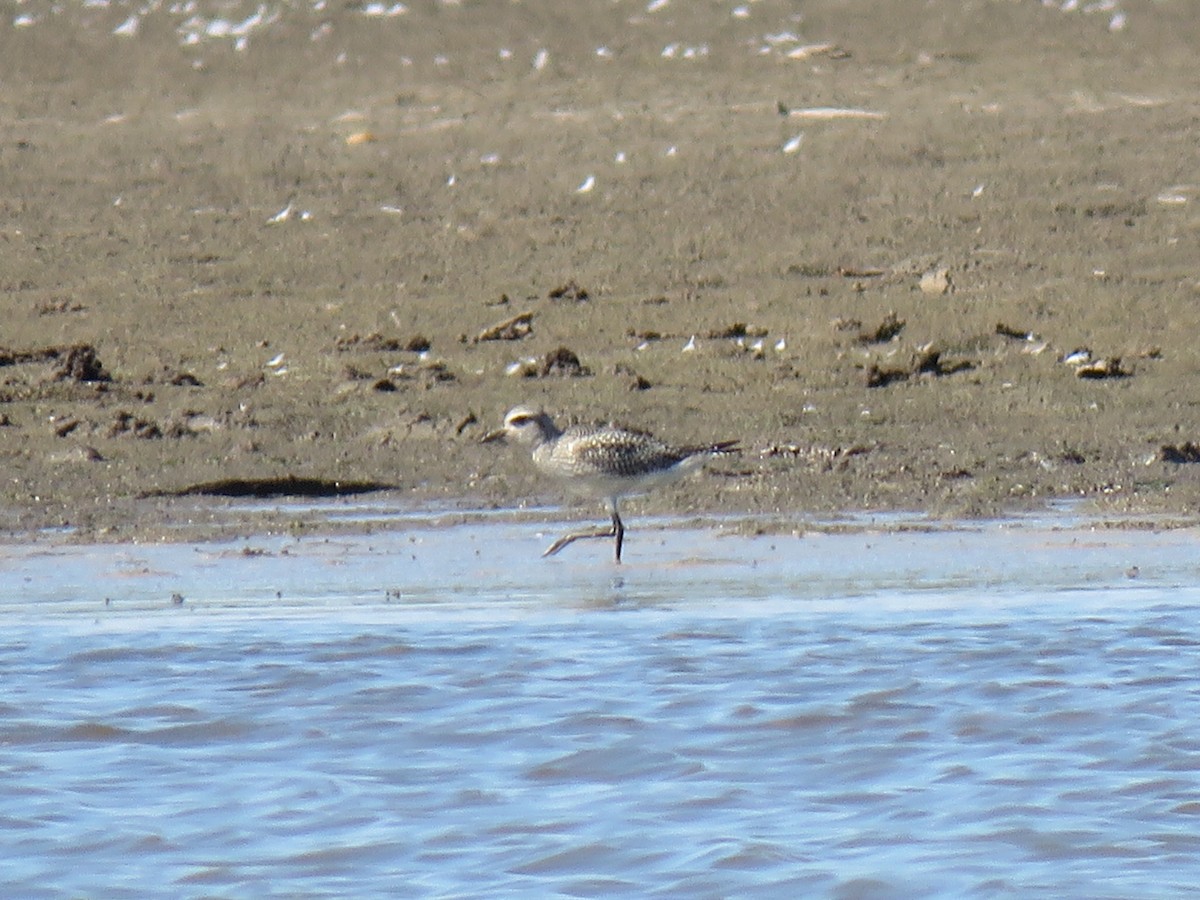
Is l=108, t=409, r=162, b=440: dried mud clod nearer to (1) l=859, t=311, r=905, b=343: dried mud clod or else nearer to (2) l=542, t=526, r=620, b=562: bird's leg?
(2) l=542, t=526, r=620, b=562: bird's leg

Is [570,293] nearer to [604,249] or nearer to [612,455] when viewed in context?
[604,249]

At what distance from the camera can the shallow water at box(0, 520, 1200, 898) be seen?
5.23 meters

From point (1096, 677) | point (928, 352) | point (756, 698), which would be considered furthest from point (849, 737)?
point (928, 352)

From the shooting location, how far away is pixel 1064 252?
43.0 ft

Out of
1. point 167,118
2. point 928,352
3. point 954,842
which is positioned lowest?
point 954,842

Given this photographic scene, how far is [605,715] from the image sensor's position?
6539 mm

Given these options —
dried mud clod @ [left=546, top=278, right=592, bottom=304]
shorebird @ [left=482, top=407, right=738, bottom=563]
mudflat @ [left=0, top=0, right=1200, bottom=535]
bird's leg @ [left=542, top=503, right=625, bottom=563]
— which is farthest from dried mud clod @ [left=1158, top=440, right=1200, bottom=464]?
dried mud clod @ [left=546, top=278, right=592, bottom=304]

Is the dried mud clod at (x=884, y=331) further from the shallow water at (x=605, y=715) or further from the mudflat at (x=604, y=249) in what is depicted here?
the shallow water at (x=605, y=715)

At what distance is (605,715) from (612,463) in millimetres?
2367

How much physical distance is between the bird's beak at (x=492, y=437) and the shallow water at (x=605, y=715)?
1.22 metres

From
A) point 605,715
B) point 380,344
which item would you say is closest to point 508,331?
point 380,344

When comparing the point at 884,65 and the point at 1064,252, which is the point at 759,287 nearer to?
the point at 1064,252

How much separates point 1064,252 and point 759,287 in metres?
1.72

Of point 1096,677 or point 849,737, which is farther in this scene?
point 1096,677
